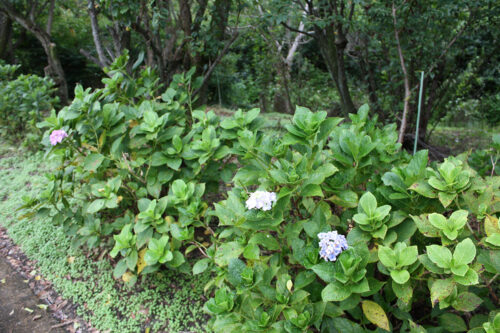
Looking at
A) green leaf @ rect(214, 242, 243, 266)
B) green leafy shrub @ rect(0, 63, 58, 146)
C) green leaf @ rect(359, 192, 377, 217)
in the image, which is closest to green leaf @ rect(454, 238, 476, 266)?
green leaf @ rect(359, 192, 377, 217)

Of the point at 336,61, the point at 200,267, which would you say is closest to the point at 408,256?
the point at 200,267

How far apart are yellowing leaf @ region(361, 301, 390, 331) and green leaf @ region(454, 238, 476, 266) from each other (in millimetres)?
328

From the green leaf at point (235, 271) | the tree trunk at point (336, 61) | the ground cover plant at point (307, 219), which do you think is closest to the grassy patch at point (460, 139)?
the tree trunk at point (336, 61)

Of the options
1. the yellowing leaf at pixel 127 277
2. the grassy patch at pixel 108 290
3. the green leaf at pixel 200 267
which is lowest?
the grassy patch at pixel 108 290

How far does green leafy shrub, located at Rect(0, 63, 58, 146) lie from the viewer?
4.25 m

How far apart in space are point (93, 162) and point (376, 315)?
180cm

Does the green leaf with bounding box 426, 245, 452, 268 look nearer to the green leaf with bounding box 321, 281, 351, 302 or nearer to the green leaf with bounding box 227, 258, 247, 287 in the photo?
the green leaf with bounding box 321, 281, 351, 302

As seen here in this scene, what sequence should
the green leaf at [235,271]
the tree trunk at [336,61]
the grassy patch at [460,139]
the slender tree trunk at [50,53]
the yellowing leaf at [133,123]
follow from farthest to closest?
1. the slender tree trunk at [50,53]
2. the grassy patch at [460,139]
3. the tree trunk at [336,61]
4. the yellowing leaf at [133,123]
5. the green leaf at [235,271]

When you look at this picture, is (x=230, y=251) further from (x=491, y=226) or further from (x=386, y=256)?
(x=491, y=226)

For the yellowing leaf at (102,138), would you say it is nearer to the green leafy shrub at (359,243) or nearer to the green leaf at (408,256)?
the green leafy shrub at (359,243)

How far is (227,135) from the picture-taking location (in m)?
2.15

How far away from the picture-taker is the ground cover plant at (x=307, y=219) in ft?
4.20

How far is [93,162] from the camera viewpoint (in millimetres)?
2299

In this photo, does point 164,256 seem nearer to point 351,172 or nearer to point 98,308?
point 98,308
